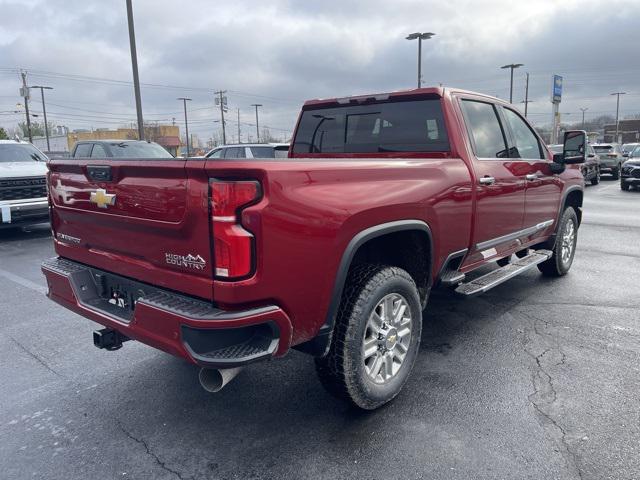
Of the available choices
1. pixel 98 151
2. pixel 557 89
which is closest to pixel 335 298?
pixel 98 151

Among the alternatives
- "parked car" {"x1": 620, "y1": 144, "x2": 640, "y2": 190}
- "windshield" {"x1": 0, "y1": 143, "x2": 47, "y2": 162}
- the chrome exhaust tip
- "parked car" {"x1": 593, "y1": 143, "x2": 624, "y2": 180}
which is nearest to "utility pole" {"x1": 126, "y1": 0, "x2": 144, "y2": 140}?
"windshield" {"x1": 0, "y1": 143, "x2": 47, "y2": 162}

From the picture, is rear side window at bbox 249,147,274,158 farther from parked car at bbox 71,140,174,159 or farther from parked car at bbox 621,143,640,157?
parked car at bbox 621,143,640,157

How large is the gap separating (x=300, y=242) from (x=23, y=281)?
5.35m

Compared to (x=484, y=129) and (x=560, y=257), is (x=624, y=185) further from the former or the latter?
(x=484, y=129)

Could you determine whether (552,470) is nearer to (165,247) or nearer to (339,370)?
(339,370)

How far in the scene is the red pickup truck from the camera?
2.29 metres

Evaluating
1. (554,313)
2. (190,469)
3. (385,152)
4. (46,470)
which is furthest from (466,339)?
(46,470)

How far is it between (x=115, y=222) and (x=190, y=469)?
53.7 inches

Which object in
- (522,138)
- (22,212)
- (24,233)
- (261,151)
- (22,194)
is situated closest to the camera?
(522,138)

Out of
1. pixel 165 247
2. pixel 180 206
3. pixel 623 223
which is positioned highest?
pixel 180 206

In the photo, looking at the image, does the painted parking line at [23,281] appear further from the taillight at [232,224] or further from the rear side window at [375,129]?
the taillight at [232,224]

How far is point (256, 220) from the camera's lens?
224cm

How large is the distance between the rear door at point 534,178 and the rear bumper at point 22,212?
755cm

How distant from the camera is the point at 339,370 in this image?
2.81 meters
